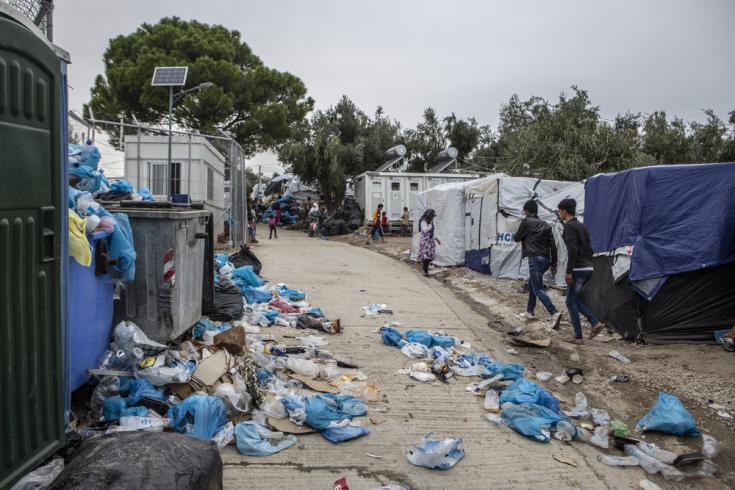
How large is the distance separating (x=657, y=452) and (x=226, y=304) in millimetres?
4789

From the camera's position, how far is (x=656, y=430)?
4.16 metres

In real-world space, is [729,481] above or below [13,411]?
below

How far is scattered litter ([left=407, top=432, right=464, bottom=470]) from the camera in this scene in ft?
11.0

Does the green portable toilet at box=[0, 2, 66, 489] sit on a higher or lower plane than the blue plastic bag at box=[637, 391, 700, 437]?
higher

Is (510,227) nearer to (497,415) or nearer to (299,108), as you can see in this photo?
(497,415)

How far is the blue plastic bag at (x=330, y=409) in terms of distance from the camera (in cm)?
380

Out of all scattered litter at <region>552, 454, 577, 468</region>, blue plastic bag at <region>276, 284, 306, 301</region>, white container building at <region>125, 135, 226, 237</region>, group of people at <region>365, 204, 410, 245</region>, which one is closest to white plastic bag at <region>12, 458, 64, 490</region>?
scattered litter at <region>552, 454, 577, 468</region>

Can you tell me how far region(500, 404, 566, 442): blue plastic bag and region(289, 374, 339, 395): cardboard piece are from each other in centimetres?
144

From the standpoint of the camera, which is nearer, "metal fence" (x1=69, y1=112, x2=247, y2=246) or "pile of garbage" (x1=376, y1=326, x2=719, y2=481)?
"pile of garbage" (x1=376, y1=326, x2=719, y2=481)

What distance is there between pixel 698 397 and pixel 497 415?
6.53 feet

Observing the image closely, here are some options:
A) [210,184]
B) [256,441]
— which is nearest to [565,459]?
[256,441]

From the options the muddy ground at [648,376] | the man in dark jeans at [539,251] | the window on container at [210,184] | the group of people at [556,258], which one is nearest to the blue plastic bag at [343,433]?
the muddy ground at [648,376]

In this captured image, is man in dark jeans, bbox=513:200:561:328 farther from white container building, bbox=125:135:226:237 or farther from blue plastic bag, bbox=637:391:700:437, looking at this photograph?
white container building, bbox=125:135:226:237

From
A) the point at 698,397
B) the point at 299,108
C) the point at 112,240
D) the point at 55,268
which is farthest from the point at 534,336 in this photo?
the point at 299,108
